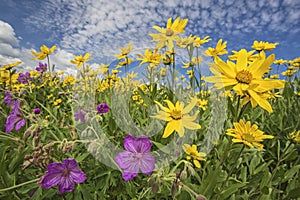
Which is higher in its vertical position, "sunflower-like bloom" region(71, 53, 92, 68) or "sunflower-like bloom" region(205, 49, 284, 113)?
"sunflower-like bloom" region(71, 53, 92, 68)

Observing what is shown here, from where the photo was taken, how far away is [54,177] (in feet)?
2.77

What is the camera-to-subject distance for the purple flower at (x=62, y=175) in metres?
0.82

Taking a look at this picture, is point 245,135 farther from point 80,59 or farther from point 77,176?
point 80,59

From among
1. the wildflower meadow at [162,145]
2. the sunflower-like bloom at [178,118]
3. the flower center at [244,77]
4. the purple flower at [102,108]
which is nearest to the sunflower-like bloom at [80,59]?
the wildflower meadow at [162,145]

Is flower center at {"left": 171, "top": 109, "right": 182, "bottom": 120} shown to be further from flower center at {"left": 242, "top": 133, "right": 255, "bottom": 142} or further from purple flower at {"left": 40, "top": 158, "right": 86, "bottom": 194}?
purple flower at {"left": 40, "top": 158, "right": 86, "bottom": 194}

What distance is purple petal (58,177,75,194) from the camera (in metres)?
0.85

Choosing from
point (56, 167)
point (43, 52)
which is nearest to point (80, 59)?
point (43, 52)

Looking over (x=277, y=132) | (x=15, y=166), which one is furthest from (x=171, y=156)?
(x=277, y=132)

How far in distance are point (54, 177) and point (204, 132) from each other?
1.06 meters

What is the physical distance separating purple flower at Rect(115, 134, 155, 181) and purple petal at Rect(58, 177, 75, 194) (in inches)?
7.2

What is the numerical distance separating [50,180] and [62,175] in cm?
4

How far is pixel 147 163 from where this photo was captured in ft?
2.85

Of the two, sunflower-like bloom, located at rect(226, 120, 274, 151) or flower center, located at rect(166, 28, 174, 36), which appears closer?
sunflower-like bloom, located at rect(226, 120, 274, 151)

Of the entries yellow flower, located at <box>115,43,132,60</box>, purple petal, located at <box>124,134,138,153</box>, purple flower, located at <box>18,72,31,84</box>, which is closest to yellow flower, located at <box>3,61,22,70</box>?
purple flower, located at <box>18,72,31,84</box>
